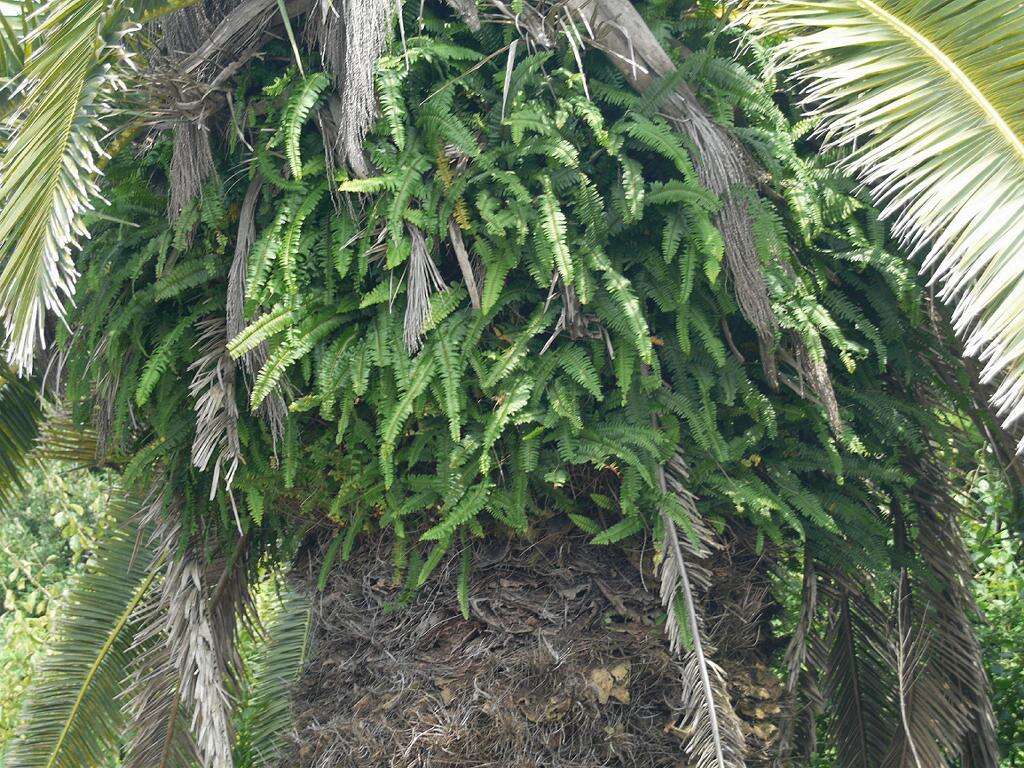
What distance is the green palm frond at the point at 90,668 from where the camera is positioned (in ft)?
18.1

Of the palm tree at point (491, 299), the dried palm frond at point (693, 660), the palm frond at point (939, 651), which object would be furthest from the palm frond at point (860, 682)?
the dried palm frond at point (693, 660)

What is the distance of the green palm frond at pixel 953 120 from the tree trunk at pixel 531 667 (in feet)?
5.35

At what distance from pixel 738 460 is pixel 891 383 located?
3.38ft

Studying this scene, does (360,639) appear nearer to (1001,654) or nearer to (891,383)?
(891,383)

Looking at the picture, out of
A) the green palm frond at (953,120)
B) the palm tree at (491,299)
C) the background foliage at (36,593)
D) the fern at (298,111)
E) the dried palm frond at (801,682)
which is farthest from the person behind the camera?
the background foliage at (36,593)

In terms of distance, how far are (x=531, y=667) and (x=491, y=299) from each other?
1.47 metres

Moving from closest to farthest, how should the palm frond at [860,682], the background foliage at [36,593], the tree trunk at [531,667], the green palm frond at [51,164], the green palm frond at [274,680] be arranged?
the green palm frond at [51,164], the tree trunk at [531,667], the palm frond at [860,682], the green palm frond at [274,680], the background foliage at [36,593]

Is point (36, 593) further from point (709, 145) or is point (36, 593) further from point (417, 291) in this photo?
point (709, 145)

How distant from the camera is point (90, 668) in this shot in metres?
5.68

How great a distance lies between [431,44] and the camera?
3826 mm

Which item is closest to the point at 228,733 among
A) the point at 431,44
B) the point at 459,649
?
the point at 459,649

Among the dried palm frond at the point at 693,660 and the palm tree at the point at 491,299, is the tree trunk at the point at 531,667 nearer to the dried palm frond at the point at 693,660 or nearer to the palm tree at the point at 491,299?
the palm tree at the point at 491,299

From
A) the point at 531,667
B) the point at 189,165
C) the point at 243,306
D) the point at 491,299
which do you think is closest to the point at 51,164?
the point at 189,165

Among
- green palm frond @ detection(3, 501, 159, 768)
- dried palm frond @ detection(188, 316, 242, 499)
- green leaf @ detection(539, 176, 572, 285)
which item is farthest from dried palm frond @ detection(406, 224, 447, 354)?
green palm frond @ detection(3, 501, 159, 768)
